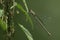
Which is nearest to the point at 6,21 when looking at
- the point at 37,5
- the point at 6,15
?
the point at 6,15

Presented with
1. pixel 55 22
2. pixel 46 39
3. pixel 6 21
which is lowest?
pixel 46 39

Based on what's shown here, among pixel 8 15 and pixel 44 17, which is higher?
pixel 8 15

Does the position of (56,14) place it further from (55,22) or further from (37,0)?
(37,0)

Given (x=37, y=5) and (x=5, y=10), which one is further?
(x=37, y=5)

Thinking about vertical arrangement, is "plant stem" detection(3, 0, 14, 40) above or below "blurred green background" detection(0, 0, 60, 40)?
above

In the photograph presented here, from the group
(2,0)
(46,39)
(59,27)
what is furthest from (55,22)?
(2,0)

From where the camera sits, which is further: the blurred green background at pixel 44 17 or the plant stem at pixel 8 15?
the blurred green background at pixel 44 17

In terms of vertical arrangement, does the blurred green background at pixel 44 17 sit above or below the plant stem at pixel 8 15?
below

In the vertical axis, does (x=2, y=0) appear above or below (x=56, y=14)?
above

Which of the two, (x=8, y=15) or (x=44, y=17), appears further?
(x=44, y=17)

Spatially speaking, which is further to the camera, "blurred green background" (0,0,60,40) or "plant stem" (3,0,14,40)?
"blurred green background" (0,0,60,40)
